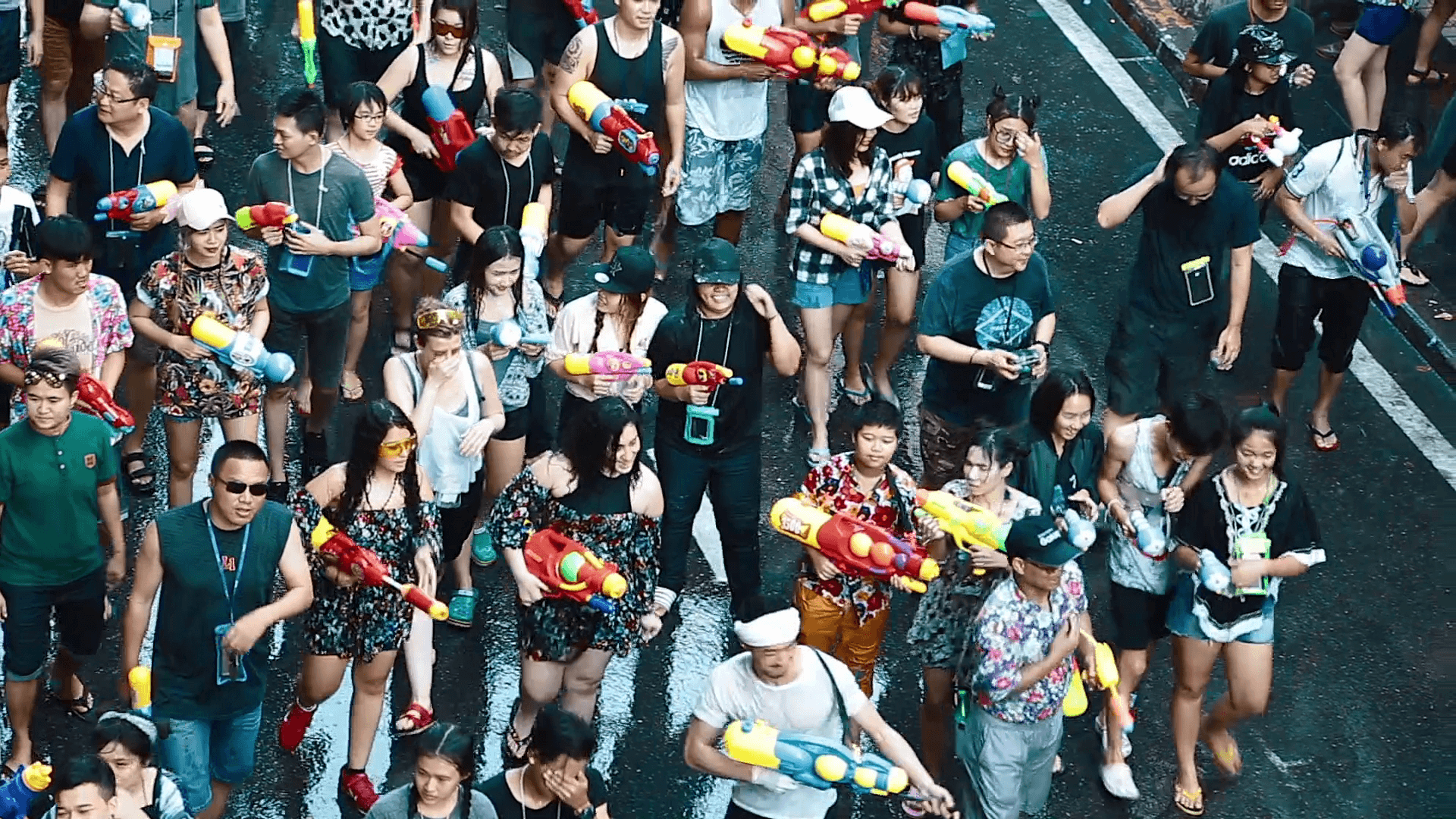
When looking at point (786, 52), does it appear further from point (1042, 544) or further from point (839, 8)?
point (1042, 544)

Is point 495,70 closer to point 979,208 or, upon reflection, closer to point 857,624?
point 979,208

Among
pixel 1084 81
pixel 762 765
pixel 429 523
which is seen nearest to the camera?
pixel 762 765

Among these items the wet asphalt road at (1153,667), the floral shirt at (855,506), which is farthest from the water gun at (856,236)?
the floral shirt at (855,506)

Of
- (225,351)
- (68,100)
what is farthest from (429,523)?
(68,100)

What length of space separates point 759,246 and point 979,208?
2107 millimetres

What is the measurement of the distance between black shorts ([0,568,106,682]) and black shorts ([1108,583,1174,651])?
416 centimetres

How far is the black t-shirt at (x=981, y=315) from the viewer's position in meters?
10.0

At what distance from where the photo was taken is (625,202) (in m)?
11.6

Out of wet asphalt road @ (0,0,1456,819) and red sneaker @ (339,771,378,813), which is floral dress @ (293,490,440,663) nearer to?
red sneaker @ (339,771,378,813)

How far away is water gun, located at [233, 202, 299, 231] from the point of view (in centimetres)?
1009

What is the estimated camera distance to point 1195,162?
10320mm

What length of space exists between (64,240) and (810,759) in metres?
3.82

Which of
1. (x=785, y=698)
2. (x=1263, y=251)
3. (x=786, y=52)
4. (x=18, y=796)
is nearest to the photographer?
(x=18, y=796)

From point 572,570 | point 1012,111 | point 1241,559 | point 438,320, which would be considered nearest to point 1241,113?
point 1012,111
